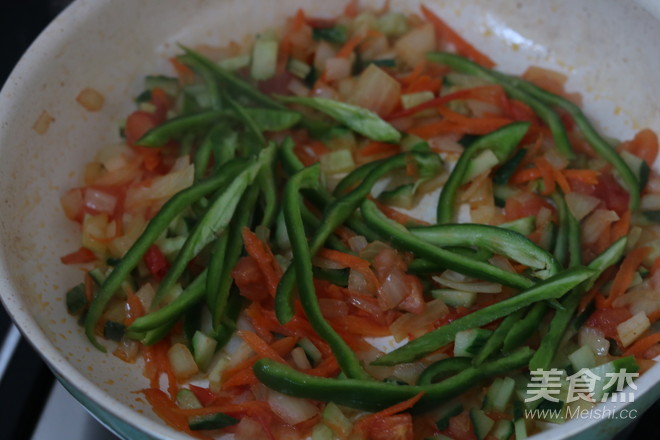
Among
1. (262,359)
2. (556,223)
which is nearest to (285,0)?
(556,223)

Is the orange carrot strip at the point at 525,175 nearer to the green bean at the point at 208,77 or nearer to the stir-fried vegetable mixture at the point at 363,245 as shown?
the stir-fried vegetable mixture at the point at 363,245

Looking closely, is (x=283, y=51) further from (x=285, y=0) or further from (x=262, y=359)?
(x=262, y=359)

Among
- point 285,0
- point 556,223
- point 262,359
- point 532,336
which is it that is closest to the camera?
point 262,359

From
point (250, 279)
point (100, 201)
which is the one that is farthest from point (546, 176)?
point (100, 201)

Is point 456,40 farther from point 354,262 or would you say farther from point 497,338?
point 497,338

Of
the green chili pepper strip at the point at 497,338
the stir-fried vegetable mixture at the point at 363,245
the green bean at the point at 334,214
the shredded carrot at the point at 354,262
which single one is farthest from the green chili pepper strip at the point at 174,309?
the green chili pepper strip at the point at 497,338

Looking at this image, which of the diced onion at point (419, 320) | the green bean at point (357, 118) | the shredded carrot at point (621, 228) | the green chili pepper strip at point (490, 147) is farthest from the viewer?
the green bean at point (357, 118)

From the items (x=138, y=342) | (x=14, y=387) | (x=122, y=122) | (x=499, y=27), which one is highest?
(x=499, y=27)
